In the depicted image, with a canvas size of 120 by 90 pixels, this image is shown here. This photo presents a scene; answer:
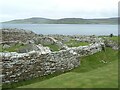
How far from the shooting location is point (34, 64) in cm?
2358

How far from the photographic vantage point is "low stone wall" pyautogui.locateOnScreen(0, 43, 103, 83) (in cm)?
2156

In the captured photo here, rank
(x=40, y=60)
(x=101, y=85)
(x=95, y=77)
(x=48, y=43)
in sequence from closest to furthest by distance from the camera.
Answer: (x=101, y=85) → (x=95, y=77) → (x=40, y=60) → (x=48, y=43)

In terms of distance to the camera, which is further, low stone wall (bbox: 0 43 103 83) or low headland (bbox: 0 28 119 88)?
low stone wall (bbox: 0 43 103 83)

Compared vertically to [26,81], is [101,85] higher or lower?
higher

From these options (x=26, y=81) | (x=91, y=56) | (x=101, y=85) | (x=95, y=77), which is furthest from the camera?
(x=91, y=56)

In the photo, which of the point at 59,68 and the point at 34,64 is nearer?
the point at 34,64

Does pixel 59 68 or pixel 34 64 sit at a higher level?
pixel 34 64

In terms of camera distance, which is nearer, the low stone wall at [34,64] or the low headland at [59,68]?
the low headland at [59,68]

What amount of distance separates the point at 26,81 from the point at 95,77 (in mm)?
7357

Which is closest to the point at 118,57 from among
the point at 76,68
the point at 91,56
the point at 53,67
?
the point at 91,56

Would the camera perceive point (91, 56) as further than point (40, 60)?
Yes

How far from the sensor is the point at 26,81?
22.7 metres

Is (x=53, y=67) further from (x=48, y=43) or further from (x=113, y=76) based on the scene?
(x=48, y=43)

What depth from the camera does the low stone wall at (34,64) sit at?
849 inches
